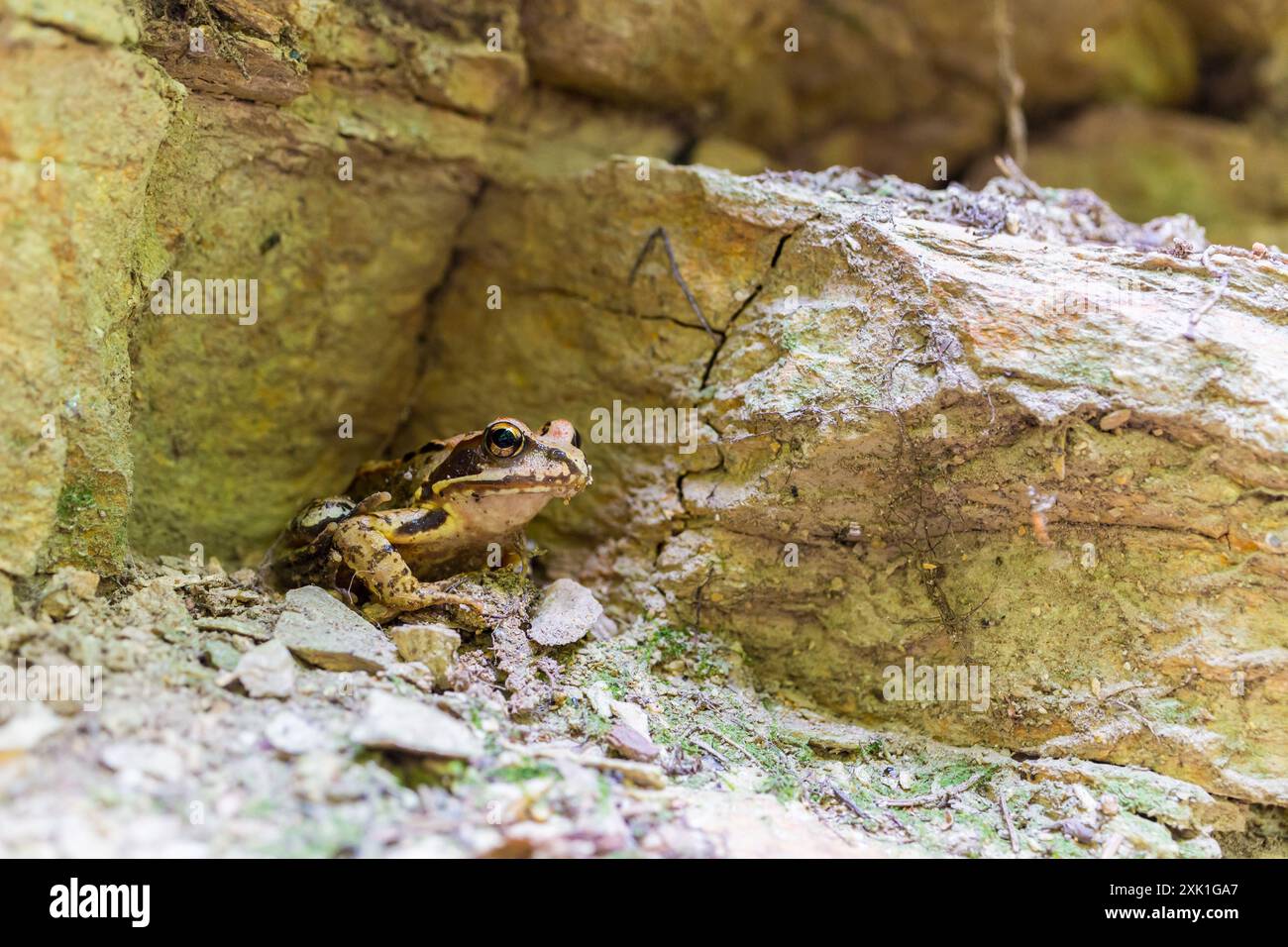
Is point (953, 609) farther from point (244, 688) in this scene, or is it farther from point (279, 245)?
point (279, 245)

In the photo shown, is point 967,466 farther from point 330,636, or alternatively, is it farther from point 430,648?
point 330,636

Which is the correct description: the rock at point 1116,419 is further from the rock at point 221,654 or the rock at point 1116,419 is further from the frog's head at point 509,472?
the rock at point 221,654

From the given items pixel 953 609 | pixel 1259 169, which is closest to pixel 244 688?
pixel 953 609

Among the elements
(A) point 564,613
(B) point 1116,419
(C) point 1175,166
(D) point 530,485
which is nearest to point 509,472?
(D) point 530,485

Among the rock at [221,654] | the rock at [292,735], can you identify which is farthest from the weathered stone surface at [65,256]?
the rock at [292,735]

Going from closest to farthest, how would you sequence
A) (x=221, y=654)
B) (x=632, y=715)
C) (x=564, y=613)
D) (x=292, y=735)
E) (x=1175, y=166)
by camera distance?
1. (x=292, y=735)
2. (x=221, y=654)
3. (x=632, y=715)
4. (x=564, y=613)
5. (x=1175, y=166)

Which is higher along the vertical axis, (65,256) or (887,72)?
(887,72)
